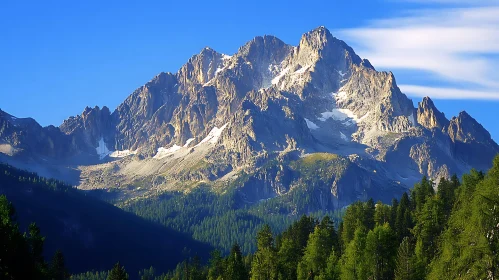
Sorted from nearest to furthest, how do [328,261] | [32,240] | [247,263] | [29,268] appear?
[29,268] < [32,240] < [328,261] < [247,263]

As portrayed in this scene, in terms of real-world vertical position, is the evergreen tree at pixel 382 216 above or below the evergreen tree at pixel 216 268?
above

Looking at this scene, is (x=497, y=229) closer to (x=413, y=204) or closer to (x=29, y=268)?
(x=29, y=268)

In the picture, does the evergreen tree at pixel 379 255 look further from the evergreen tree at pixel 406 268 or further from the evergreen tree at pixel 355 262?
the evergreen tree at pixel 406 268

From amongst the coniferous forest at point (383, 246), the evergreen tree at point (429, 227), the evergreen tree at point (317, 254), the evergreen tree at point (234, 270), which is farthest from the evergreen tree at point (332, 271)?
the evergreen tree at point (234, 270)

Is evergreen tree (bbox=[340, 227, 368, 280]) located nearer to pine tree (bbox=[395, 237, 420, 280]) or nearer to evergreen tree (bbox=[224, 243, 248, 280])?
pine tree (bbox=[395, 237, 420, 280])

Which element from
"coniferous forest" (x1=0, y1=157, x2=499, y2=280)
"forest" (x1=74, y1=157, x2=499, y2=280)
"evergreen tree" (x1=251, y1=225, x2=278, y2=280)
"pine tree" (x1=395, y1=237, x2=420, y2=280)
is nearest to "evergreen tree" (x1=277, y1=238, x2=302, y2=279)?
"forest" (x1=74, y1=157, x2=499, y2=280)

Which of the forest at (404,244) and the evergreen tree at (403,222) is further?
the evergreen tree at (403,222)

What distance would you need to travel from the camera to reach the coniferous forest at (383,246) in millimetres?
50938

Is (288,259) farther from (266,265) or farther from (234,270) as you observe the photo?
(234,270)

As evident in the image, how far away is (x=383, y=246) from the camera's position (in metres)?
97.9

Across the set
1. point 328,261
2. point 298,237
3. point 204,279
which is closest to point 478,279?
point 328,261

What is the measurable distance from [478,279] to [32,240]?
175ft

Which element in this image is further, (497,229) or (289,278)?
(289,278)

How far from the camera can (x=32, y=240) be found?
8125 centimetres
